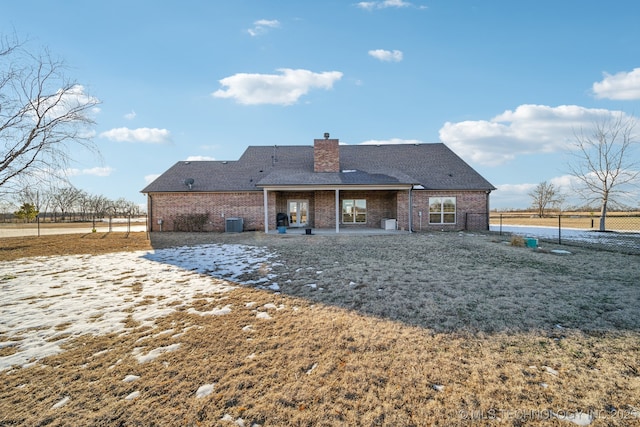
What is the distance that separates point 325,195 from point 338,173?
1.71 metres

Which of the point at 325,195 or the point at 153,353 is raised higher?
the point at 325,195

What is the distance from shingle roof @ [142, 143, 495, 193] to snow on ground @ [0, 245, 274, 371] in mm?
7969

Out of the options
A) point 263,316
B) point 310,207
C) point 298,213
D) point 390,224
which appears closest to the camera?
point 263,316

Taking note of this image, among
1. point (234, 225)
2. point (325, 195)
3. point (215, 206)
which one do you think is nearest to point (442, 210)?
point (325, 195)

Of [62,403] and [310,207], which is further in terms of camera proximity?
[310,207]

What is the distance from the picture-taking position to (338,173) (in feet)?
59.6

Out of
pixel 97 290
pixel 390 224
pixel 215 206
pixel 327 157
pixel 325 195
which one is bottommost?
pixel 97 290

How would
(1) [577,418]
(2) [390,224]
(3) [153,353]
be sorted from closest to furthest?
(1) [577,418] → (3) [153,353] → (2) [390,224]

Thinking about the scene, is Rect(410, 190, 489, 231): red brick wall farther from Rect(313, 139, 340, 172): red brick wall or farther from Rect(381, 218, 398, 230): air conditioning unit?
Rect(313, 139, 340, 172): red brick wall

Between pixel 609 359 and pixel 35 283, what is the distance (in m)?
10.1

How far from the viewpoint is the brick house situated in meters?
16.8

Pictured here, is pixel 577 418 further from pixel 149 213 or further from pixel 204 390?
pixel 149 213

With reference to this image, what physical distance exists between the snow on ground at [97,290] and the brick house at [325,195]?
7.89m

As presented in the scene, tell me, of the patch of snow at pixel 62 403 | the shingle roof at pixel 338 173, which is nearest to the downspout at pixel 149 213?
the shingle roof at pixel 338 173
